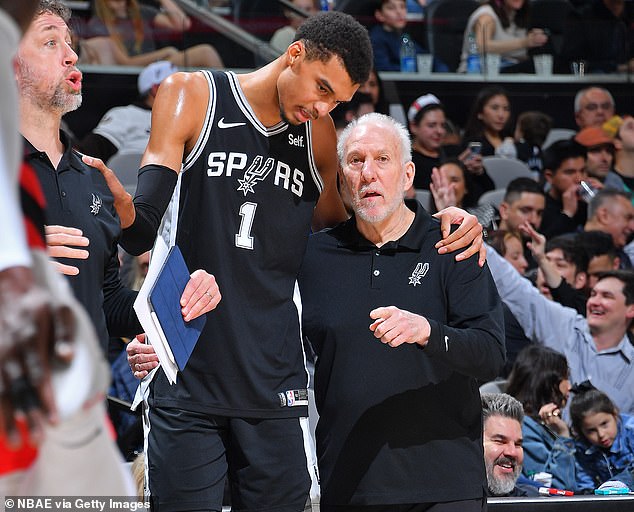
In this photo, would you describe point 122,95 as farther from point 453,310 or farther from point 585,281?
point 453,310

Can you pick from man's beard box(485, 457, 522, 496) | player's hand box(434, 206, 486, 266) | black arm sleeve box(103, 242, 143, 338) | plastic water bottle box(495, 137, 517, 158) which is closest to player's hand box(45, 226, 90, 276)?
black arm sleeve box(103, 242, 143, 338)

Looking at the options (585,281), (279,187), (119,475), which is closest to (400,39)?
(585,281)

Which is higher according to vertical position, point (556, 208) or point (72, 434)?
point (72, 434)

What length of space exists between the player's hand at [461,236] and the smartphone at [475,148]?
507 centimetres

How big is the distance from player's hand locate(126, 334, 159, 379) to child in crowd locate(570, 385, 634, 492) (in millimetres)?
2572

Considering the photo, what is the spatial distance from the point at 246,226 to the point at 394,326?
0.55 meters

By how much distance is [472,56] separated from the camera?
9297 mm

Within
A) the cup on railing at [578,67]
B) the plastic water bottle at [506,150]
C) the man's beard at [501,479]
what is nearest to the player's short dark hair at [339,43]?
the man's beard at [501,479]

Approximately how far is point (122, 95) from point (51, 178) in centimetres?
595

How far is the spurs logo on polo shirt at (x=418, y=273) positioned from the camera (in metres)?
3.09

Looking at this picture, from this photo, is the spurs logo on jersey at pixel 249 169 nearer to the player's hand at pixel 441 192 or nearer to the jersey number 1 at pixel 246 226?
the jersey number 1 at pixel 246 226

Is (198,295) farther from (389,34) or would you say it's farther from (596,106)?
(596,106)

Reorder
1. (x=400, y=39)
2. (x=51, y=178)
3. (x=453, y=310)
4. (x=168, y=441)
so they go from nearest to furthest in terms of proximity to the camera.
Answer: (x=51, y=178), (x=168, y=441), (x=453, y=310), (x=400, y=39)

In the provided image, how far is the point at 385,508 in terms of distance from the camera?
9.72ft
